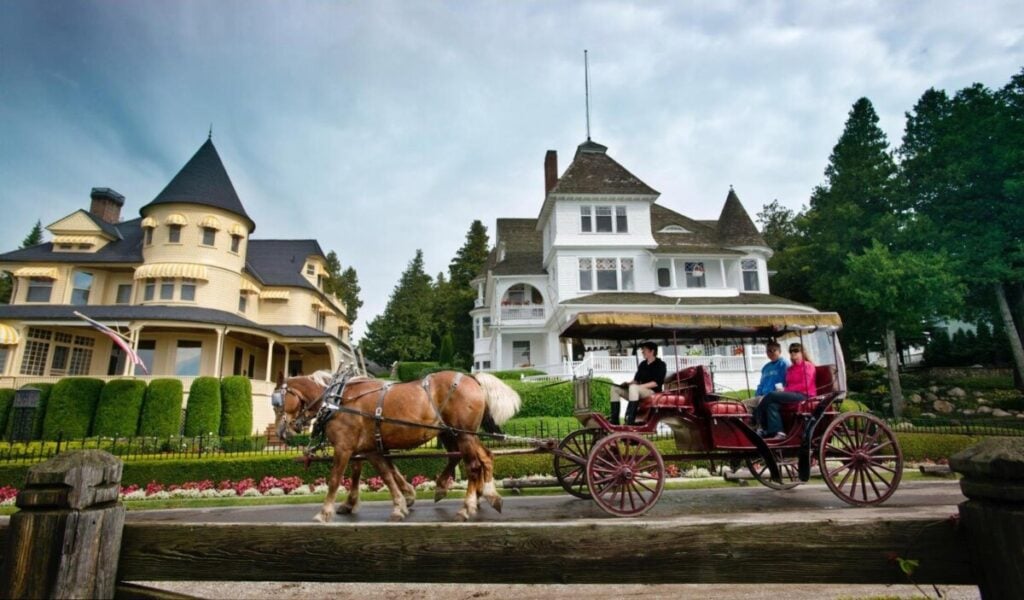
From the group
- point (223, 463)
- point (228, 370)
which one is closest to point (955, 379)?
point (223, 463)

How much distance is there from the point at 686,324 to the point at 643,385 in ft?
4.62

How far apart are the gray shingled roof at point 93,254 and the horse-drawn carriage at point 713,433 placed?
30301 millimetres

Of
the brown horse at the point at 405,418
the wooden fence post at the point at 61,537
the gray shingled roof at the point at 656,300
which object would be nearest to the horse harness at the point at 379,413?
the brown horse at the point at 405,418

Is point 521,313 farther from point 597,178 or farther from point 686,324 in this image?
point 686,324

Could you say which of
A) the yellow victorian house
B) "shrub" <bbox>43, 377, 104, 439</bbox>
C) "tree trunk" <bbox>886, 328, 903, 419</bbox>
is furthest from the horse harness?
"tree trunk" <bbox>886, 328, 903, 419</bbox>

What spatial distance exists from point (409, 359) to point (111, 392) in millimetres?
27538

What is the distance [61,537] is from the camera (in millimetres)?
2375

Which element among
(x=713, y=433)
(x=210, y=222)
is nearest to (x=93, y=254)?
(x=210, y=222)

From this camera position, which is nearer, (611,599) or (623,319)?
(611,599)

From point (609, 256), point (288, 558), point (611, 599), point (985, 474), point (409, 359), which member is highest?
point (609, 256)

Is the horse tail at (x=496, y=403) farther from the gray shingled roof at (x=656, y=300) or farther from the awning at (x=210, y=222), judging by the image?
the awning at (x=210, y=222)

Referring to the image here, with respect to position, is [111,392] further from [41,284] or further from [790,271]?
[790,271]

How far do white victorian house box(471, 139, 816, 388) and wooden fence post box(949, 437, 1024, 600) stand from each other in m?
23.2

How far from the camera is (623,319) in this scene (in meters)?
8.02
